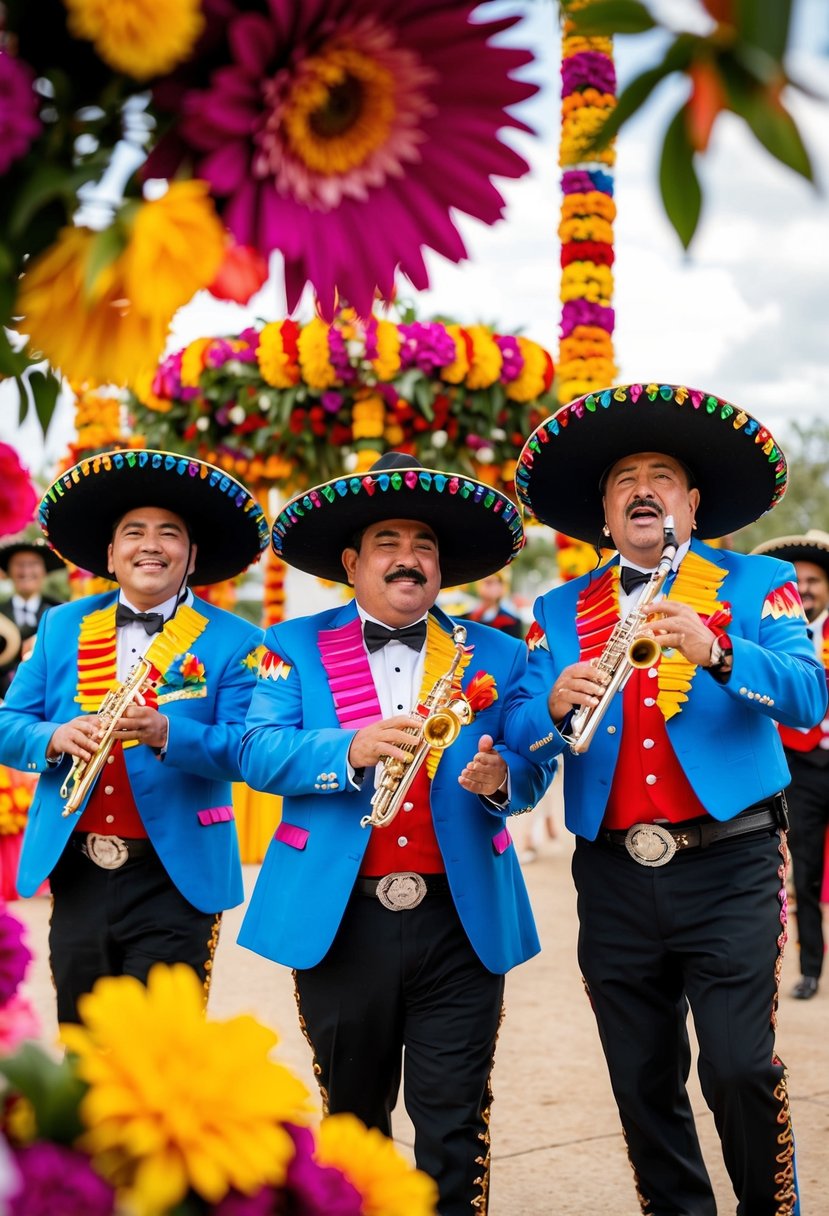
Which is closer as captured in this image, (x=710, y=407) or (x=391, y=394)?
(x=710, y=407)

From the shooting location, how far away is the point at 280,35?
1.28 m

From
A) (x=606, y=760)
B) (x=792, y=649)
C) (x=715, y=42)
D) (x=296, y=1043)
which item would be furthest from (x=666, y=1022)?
(x=715, y=42)

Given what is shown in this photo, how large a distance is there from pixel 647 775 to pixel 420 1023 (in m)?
0.95

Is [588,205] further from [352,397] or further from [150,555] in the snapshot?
[150,555]

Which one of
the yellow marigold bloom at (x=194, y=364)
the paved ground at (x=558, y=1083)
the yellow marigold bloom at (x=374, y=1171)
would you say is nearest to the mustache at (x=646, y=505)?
the paved ground at (x=558, y=1083)

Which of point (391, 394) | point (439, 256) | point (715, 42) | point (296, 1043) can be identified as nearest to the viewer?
point (715, 42)

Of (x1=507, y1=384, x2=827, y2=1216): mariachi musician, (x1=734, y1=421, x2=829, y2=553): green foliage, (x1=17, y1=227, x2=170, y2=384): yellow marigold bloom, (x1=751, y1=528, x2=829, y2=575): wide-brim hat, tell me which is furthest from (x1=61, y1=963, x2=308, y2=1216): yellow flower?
(x1=734, y1=421, x2=829, y2=553): green foliage

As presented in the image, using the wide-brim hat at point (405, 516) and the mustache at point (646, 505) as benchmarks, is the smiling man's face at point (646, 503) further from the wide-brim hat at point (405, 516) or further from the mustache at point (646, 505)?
the wide-brim hat at point (405, 516)

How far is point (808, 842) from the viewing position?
25.2 ft

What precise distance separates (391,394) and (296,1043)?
14.9 ft

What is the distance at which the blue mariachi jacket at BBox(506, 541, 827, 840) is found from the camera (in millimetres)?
3727

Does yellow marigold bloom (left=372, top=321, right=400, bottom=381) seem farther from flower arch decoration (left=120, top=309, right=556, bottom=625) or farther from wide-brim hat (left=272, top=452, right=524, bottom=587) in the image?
wide-brim hat (left=272, top=452, right=524, bottom=587)

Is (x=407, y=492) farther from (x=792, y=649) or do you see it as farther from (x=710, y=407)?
(x=792, y=649)

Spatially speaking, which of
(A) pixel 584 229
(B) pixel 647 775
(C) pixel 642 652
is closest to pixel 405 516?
(C) pixel 642 652
